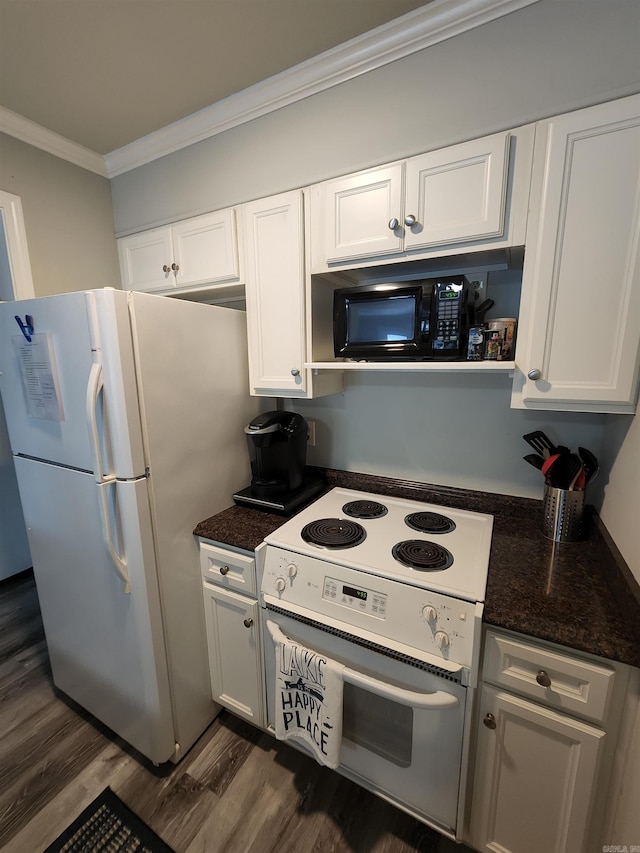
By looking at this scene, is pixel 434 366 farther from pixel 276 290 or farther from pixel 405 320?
pixel 276 290

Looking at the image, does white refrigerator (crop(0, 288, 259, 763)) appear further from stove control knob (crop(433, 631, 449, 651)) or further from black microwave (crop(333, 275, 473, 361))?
stove control knob (crop(433, 631, 449, 651))

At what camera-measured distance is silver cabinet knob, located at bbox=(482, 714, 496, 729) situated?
0.99 m

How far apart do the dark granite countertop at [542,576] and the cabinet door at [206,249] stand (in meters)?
1.08

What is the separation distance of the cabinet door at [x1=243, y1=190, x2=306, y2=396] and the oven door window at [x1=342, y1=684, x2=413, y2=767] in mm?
1139

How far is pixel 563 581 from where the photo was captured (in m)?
1.06

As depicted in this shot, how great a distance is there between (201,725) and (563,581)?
1572 millimetres

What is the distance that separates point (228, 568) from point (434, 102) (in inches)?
71.8

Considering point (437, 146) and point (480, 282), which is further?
point (480, 282)

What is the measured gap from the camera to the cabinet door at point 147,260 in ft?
5.81

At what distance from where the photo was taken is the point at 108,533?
3.97 feet

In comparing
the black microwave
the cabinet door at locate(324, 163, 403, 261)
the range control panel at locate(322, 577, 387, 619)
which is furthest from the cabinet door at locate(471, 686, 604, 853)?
the cabinet door at locate(324, 163, 403, 261)

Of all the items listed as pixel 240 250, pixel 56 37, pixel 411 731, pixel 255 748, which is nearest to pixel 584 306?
pixel 240 250

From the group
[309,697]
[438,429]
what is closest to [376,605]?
[309,697]

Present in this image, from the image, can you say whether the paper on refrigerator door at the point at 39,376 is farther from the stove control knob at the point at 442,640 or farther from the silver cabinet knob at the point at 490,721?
the silver cabinet knob at the point at 490,721
